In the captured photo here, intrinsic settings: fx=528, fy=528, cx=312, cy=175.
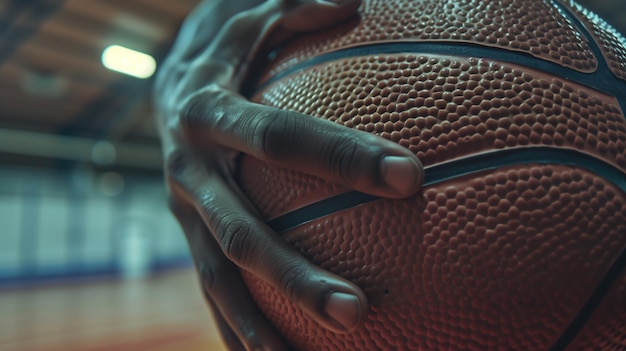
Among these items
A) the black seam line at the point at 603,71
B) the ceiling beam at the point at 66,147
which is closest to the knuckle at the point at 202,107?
the black seam line at the point at 603,71

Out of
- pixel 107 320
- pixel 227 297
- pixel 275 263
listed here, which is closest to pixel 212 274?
pixel 227 297

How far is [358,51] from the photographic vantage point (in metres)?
0.67

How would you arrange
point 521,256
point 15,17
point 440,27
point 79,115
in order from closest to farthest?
point 521,256 < point 440,27 < point 15,17 < point 79,115

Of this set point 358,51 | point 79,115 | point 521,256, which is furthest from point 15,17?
point 521,256

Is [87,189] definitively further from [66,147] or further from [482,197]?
[482,197]

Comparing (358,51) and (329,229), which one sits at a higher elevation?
(358,51)

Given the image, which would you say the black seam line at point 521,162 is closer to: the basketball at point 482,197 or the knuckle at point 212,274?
the basketball at point 482,197

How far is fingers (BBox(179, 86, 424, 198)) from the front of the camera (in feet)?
1.74

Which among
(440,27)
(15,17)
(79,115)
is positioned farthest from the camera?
(79,115)

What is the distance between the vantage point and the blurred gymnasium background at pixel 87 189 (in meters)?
3.99

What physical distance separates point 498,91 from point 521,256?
18cm

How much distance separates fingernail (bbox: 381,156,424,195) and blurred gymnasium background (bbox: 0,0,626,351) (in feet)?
7.85

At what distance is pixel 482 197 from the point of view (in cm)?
56

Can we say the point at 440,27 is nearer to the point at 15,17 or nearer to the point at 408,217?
the point at 408,217
